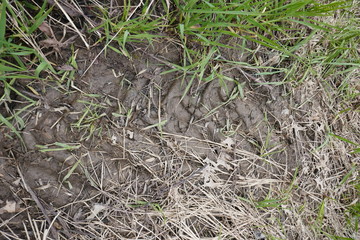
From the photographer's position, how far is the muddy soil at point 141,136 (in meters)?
1.71

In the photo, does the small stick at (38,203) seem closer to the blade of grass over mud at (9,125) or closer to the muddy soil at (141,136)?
the muddy soil at (141,136)

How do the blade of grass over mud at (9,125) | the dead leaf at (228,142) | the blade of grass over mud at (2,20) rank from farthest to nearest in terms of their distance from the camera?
the dead leaf at (228,142), the blade of grass over mud at (9,125), the blade of grass over mud at (2,20)

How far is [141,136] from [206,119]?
43cm

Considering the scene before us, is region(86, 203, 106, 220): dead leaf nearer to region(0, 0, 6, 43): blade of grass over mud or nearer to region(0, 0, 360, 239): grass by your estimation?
region(0, 0, 360, 239): grass

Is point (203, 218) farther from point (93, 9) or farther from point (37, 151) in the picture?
point (93, 9)

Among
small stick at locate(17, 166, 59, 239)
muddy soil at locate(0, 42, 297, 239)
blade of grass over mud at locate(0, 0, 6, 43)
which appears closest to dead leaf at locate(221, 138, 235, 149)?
muddy soil at locate(0, 42, 297, 239)

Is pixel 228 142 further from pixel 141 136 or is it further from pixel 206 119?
pixel 141 136

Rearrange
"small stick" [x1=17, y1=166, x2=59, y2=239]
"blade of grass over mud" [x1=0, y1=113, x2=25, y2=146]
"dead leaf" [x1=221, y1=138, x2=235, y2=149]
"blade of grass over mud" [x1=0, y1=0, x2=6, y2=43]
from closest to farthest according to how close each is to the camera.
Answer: "blade of grass over mud" [x1=0, y1=0, x2=6, y2=43] < "blade of grass over mud" [x1=0, y1=113, x2=25, y2=146] < "small stick" [x1=17, y1=166, x2=59, y2=239] < "dead leaf" [x1=221, y1=138, x2=235, y2=149]

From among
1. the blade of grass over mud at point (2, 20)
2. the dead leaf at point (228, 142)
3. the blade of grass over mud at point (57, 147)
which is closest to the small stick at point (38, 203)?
the blade of grass over mud at point (57, 147)

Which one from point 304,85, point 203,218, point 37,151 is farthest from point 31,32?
point 304,85

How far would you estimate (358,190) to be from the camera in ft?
7.02

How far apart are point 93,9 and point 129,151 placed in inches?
32.8

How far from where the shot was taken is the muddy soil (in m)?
1.71

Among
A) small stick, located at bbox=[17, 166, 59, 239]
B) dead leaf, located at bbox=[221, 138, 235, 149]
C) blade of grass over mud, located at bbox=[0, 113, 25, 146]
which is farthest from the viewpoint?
dead leaf, located at bbox=[221, 138, 235, 149]
